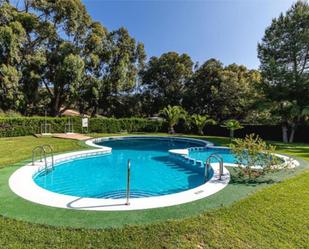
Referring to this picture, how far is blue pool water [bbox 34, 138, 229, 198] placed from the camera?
7895 millimetres

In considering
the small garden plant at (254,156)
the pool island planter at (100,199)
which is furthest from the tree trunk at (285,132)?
the pool island planter at (100,199)

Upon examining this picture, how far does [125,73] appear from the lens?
96.8 ft

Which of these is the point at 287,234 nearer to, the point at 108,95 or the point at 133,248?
the point at 133,248

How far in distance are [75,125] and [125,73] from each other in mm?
9985

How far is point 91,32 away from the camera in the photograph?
1109 inches

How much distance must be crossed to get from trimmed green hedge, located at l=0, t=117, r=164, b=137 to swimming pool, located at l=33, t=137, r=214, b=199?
11070 millimetres

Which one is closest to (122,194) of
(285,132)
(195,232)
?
(195,232)

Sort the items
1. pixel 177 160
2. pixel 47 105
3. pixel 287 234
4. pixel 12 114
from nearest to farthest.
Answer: pixel 287 234, pixel 177 160, pixel 12 114, pixel 47 105

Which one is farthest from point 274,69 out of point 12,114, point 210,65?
point 12,114

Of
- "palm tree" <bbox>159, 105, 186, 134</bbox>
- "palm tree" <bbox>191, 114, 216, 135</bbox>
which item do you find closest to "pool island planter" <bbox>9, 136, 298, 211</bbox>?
"palm tree" <bbox>191, 114, 216, 135</bbox>

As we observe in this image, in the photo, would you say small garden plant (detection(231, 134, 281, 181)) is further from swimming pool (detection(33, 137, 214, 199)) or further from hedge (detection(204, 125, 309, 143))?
hedge (detection(204, 125, 309, 143))

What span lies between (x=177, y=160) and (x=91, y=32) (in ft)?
72.6

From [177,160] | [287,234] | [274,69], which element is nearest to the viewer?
[287,234]

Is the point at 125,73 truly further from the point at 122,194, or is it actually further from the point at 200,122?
the point at 122,194
